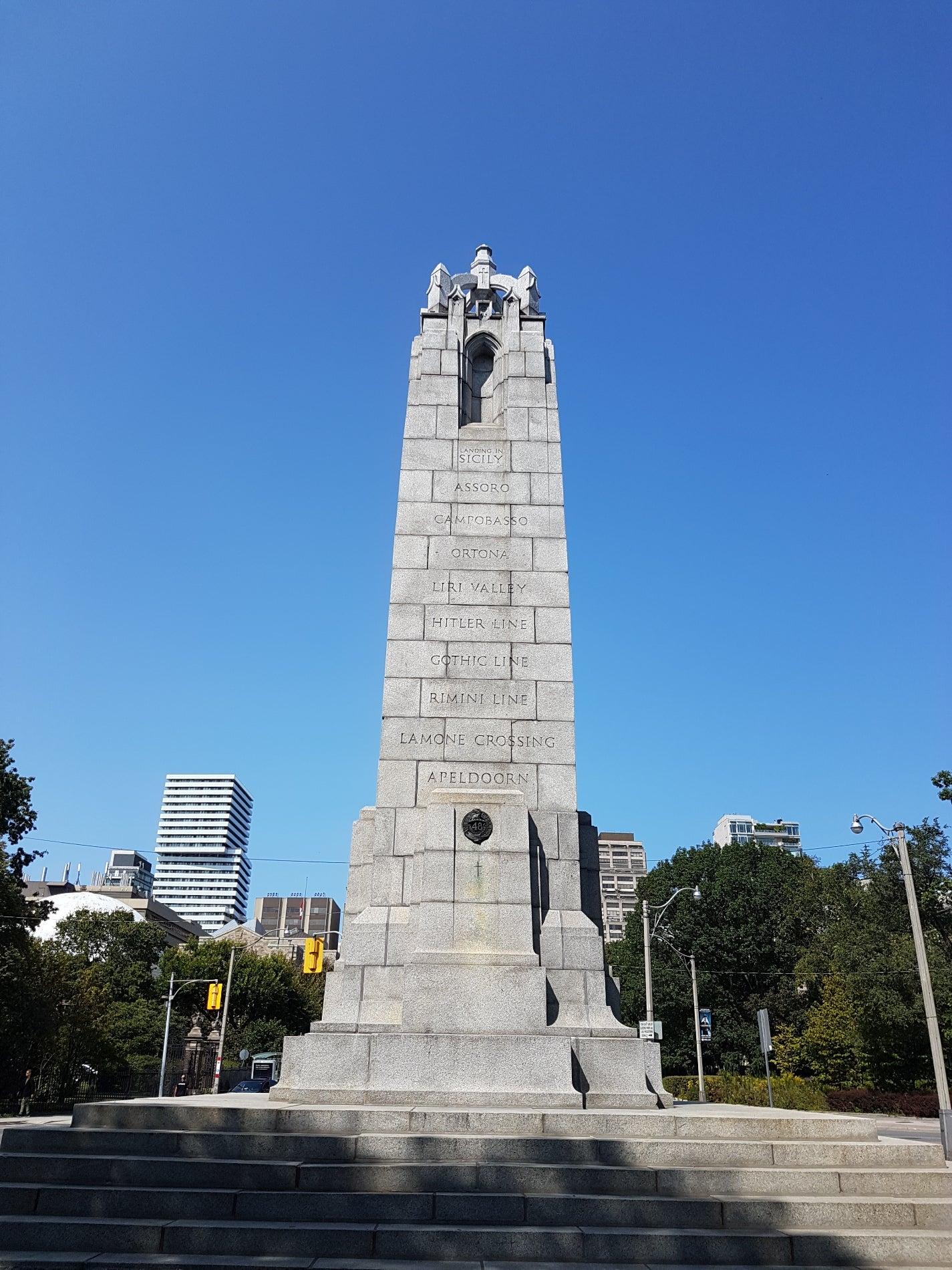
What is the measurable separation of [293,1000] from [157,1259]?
74.1 meters

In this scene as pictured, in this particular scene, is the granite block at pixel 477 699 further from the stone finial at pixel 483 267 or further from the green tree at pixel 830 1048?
Result: the green tree at pixel 830 1048

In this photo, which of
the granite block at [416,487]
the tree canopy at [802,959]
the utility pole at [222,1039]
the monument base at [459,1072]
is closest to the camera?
the monument base at [459,1072]

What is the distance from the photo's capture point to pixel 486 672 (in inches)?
603

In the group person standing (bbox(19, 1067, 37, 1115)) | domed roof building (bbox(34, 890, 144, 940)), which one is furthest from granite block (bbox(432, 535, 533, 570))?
domed roof building (bbox(34, 890, 144, 940))

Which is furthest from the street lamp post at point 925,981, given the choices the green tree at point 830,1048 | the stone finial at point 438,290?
the green tree at point 830,1048

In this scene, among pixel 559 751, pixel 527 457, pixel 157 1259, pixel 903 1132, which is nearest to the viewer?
pixel 157 1259

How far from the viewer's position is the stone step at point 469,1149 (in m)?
9.10

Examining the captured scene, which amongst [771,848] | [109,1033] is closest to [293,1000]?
[109,1033]

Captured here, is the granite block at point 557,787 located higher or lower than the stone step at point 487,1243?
higher

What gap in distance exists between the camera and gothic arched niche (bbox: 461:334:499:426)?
18.1 meters

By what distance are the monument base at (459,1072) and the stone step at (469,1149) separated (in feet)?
6.40

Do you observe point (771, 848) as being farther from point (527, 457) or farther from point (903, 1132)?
point (527, 457)

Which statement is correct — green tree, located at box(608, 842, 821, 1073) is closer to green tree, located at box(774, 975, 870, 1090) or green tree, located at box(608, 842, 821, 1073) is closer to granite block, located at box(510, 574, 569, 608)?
green tree, located at box(774, 975, 870, 1090)

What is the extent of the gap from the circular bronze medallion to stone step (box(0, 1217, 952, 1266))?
597 cm
